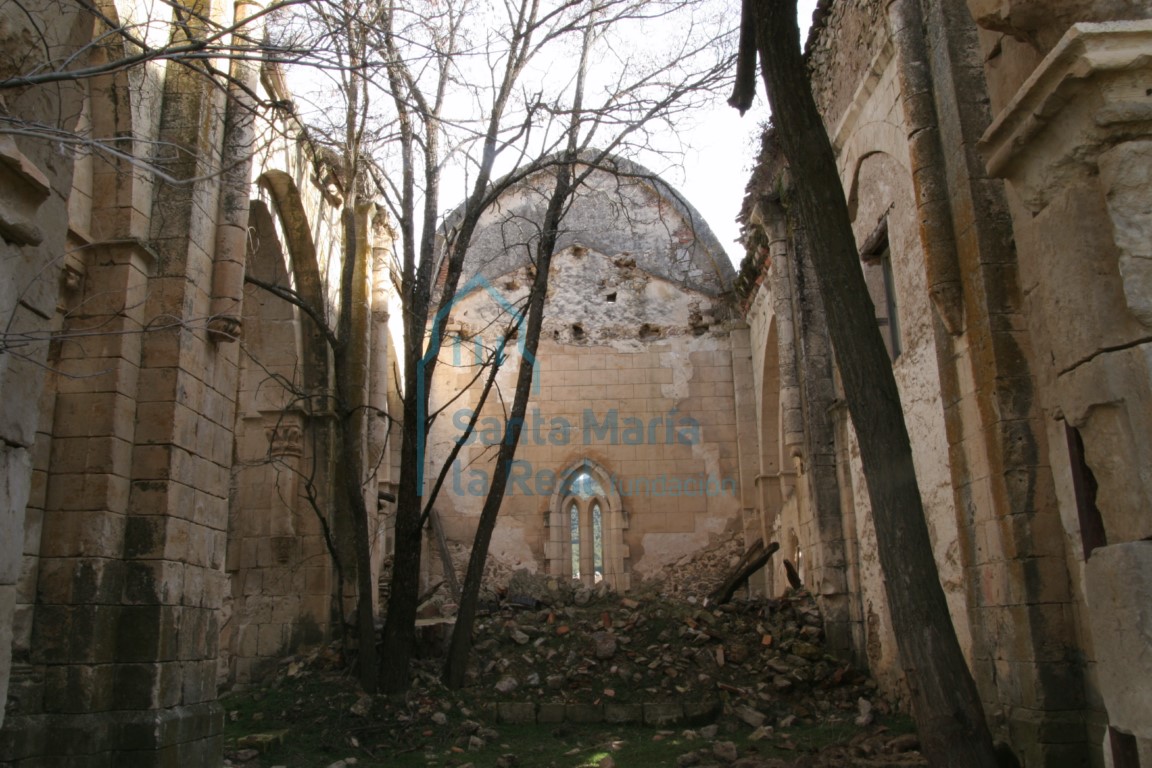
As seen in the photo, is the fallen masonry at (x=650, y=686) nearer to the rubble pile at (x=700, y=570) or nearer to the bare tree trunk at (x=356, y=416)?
the bare tree trunk at (x=356, y=416)

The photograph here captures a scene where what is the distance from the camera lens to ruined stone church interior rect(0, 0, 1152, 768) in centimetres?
278

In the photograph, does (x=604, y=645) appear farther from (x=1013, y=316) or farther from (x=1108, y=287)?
(x=1108, y=287)

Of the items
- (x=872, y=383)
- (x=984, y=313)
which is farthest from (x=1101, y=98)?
(x=984, y=313)

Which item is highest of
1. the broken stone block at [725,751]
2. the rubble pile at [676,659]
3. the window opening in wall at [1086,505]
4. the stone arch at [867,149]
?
the stone arch at [867,149]

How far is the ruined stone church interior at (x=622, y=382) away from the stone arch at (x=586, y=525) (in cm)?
6

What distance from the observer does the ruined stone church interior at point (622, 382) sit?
2777mm

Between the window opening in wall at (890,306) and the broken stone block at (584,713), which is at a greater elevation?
the window opening in wall at (890,306)

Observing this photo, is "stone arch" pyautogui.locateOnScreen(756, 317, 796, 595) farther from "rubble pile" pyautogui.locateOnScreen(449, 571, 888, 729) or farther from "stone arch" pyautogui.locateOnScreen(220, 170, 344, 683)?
"stone arch" pyautogui.locateOnScreen(220, 170, 344, 683)

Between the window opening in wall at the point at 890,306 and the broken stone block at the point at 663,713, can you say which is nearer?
the window opening in wall at the point at 890,306

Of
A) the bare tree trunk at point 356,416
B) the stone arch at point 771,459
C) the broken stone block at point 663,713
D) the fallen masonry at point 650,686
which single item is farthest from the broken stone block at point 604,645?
the stone arch at point 771,459

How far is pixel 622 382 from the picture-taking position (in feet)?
55.0

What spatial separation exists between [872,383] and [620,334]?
12.4 m

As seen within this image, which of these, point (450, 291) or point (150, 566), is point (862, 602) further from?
point (150, 566)

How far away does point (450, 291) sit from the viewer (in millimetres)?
10211
